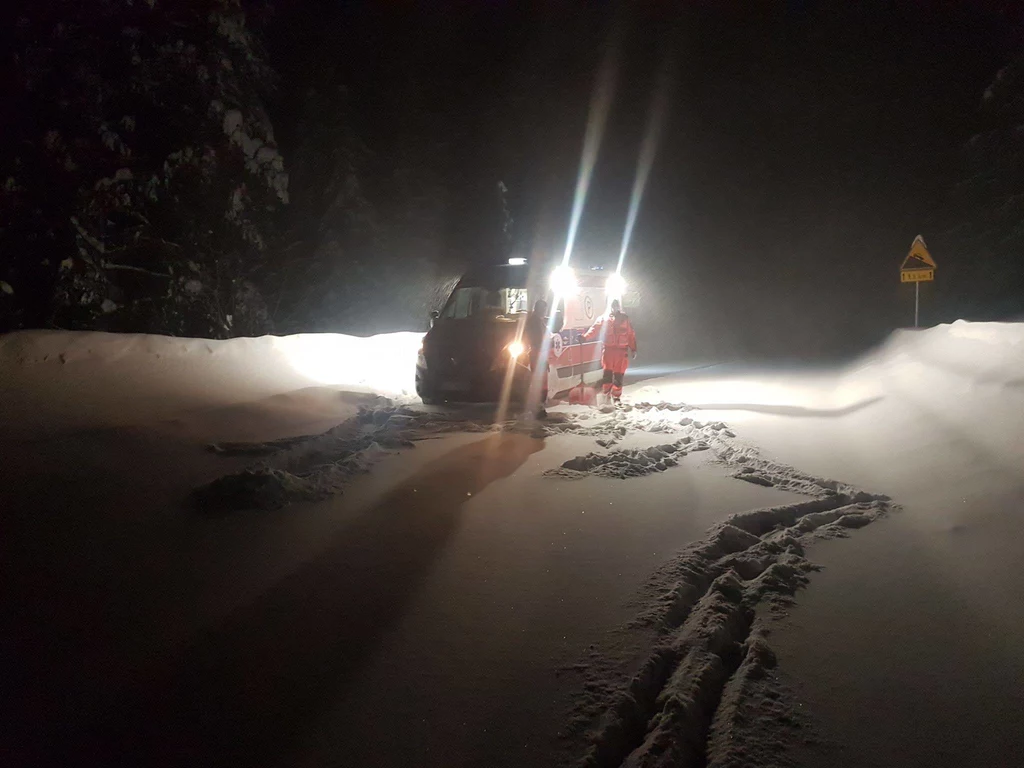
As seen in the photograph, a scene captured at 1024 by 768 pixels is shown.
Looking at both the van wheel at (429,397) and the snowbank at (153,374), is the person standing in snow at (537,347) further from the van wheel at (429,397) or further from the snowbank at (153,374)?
the snowbank at (153,374)

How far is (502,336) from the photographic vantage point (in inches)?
398

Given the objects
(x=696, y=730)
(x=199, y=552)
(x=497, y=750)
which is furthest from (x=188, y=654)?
(x=696, y=730)

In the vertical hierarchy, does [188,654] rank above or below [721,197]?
below

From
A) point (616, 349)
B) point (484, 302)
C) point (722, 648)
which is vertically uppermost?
point (484, 302)

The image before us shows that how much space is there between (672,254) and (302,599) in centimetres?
3240

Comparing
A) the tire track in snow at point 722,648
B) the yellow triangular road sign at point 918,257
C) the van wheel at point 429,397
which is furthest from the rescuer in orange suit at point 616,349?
the yellow triangular road sign at point 918,257

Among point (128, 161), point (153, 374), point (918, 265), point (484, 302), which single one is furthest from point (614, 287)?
point (128, 161)

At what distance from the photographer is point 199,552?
14.9 ft

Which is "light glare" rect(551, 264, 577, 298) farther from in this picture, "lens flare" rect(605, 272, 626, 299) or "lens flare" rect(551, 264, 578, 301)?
"lens flare" rect(605, 272, 626, 299)

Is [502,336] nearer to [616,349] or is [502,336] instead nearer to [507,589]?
[616,349]

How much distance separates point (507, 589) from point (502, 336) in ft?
20.5

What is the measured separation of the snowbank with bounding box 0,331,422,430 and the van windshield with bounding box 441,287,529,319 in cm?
187

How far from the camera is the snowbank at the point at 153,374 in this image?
295 inches

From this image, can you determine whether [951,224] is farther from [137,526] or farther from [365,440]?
[137,526]
